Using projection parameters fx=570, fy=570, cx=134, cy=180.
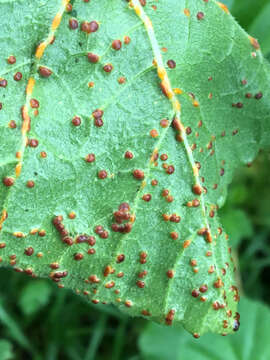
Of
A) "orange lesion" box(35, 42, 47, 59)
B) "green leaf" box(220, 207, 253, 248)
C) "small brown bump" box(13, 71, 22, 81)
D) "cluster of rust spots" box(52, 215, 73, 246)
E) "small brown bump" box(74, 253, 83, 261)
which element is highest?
"orange lesion" box(35, 42, 47, 59)

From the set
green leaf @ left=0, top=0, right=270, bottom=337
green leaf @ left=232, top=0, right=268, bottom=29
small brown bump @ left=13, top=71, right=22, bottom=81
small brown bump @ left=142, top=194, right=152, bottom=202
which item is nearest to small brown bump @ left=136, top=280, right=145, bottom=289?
green leaf @ left=0, top=0, right=270, bottom=337

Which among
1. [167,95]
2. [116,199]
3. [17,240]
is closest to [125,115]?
[167,95]

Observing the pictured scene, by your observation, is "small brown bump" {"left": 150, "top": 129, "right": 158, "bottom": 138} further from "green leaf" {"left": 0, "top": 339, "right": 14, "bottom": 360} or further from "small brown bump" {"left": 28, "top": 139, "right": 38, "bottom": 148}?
"green leaf" {"left": 0, "top": 339, "right": 14, "bottom": 360}

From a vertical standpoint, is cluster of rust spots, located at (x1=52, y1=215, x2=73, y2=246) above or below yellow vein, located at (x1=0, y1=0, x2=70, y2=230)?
below

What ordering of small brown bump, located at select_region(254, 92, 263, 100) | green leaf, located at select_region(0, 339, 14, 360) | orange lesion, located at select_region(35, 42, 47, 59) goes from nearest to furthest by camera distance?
orange lesion, located at select_region(35, 42, 47, 59)
small brown bump, located at select_region(254, 92, 263, 100)
green leaf, located at select_region(0, 339, 14, 360)

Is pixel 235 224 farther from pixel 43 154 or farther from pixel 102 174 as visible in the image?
pixel 43 154

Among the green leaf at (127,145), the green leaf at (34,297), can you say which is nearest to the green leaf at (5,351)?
the green leaf at (34,297)
